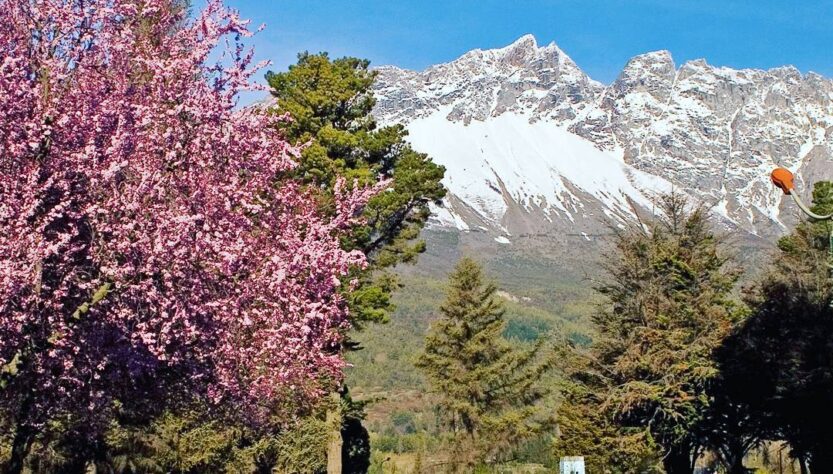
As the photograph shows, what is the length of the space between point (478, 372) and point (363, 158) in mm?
22447

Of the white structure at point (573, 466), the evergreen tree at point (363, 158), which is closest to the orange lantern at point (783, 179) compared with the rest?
the white structure at point (573, 466)

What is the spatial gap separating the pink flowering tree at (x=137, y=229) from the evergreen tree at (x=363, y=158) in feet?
51.5

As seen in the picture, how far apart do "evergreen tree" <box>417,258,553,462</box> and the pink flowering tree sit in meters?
37.9

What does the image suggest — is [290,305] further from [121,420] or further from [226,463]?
[226,463]

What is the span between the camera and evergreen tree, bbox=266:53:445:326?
28.0 metres

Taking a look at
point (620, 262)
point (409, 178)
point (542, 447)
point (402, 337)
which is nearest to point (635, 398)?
point (620, 262)

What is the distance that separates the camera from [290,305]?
11141 millimetres

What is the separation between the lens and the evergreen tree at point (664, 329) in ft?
111

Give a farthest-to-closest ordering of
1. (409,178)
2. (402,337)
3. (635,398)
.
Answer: (402,337)
(635,398)
(409,178)

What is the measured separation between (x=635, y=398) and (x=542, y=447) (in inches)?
1352

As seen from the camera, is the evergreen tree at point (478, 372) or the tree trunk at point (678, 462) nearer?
the tree trunk at point (678, 462)

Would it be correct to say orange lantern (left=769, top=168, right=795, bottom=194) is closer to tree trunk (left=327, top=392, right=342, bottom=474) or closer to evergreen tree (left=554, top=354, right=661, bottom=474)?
tree trunk (left=327, top=392, right=342, bottom=474)

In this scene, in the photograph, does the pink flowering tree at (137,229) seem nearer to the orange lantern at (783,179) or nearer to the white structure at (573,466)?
the orange lantern at (783,179)

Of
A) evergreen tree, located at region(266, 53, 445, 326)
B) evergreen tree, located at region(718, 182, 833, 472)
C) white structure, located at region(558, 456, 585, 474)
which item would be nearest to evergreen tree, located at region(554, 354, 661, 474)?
evergreen tree, located at region(718, 182, 833, 472)
